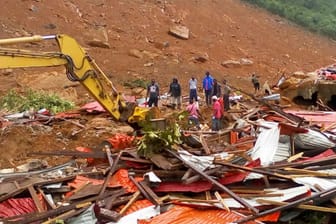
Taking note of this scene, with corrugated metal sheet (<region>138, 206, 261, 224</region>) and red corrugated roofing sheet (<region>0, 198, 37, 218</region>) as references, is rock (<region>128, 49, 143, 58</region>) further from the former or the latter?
corrugated metal sheet (<region>138, 206, 261, 224</region>)

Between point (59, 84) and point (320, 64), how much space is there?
60.8 ft

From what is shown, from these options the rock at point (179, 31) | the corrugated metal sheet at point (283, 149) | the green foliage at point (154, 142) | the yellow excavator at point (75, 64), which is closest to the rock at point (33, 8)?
the rock at point (179, 31)

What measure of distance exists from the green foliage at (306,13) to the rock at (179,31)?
11.1m

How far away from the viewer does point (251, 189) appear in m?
9.03

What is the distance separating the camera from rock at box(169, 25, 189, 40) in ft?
111

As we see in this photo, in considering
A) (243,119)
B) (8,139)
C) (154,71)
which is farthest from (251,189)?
(154,71)

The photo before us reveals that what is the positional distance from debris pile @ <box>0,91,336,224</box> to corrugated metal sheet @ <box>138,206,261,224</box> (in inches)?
0.6

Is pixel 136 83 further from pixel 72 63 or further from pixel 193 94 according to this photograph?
pixel 72 63

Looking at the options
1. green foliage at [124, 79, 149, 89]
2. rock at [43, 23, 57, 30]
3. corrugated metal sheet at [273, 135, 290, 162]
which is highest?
rock at [43, 23, 57, 30]

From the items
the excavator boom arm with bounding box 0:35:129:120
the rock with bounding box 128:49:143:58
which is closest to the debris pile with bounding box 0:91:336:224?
the excavator boom arm with bounding box 0:35:129:120

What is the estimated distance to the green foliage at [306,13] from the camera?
138 ft

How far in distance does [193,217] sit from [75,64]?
5.18 metres

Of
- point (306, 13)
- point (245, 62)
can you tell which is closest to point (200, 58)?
point (245, 62)

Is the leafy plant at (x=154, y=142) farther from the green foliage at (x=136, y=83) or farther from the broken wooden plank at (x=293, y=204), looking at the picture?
the green foliage at (x=136, y=83)
